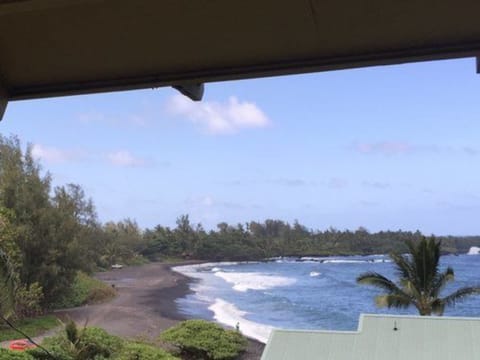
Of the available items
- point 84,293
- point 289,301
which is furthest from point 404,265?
point 289,301

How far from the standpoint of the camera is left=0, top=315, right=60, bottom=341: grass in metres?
21.2

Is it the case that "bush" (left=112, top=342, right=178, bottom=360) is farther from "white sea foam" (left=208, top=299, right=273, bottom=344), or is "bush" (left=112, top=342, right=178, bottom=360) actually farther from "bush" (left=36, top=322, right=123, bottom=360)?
"white sea foam" (left=208, top=299, right=273, bottom=344)

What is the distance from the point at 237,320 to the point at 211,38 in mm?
28079

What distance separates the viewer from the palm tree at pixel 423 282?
51.4 feet

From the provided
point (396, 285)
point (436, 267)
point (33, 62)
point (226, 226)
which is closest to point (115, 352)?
point (396, 285)

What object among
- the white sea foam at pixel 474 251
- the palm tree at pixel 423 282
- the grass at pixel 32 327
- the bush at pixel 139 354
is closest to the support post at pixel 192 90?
the bush at pixel 139 354


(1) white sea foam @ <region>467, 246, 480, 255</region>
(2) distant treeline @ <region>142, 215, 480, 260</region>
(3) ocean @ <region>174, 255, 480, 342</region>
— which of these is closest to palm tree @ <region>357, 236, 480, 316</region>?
(3) ocean @ <region>174, 255, 480, 342</region>

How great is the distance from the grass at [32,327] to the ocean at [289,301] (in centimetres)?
782

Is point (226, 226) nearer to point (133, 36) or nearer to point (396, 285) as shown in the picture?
point (396, 285)

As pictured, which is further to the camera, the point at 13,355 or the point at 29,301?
the point at 29,301

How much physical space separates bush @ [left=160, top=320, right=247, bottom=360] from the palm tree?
4902 mm

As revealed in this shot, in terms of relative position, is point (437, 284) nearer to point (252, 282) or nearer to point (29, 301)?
point (29, 301)

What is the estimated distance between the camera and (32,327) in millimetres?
23234

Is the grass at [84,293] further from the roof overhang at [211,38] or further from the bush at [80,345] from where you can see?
the roof overhang at [211,38]
